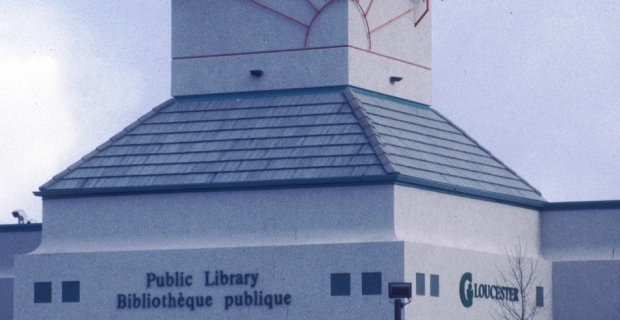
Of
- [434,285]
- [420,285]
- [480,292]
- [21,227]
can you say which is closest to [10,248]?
[21,227]

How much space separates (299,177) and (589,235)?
1177 centimetres

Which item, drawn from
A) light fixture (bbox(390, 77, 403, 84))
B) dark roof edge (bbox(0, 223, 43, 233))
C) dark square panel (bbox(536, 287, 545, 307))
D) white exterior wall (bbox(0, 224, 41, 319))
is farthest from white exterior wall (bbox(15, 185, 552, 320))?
white exterior wall (bbox(0, 224, 41, 319))

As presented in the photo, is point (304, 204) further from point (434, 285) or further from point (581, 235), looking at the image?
point (581, 235)

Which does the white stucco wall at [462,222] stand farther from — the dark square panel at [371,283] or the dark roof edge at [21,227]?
the dark roof edge at [21,227]

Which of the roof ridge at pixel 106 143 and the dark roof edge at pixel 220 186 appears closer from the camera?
the dark roof edge at pixel 220 186

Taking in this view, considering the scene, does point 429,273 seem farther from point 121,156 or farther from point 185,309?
point 121,156

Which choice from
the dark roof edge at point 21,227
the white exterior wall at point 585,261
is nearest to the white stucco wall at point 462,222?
the white exterior wall at point 585,261

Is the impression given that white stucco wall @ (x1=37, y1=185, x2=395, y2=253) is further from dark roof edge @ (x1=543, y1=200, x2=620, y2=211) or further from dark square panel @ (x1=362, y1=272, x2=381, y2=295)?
dark roof edge @ (x1=543, y1=200, x2=620, y2=211)

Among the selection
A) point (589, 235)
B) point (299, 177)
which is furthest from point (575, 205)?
point (299, 177)

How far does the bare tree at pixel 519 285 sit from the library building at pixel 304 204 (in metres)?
0.07

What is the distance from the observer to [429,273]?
156ft

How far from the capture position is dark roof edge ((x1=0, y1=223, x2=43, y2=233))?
56.4 m

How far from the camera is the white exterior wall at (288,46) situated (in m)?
51.4

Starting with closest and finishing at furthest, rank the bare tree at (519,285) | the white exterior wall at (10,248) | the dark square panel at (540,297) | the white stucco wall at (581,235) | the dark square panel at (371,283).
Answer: the dark square panel at (371,283)
the bare tree at (519,285)
the dark square panel at (540,297)
the white stucco wall at (581,235)
the white exterior wall at (10,248)
